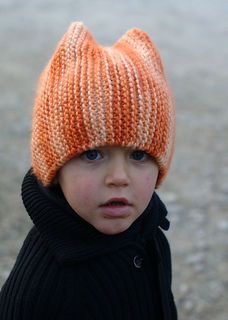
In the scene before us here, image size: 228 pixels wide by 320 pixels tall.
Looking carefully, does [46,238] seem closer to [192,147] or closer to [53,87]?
[53,87]

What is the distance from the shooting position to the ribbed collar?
6.03 ft

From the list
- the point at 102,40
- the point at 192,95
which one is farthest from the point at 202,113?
the point at 102,40

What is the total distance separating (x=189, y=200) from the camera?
4754 mm

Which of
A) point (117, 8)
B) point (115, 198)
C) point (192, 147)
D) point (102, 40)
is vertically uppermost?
point (117, 8)

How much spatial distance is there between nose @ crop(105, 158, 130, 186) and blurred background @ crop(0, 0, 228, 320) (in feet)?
6.62

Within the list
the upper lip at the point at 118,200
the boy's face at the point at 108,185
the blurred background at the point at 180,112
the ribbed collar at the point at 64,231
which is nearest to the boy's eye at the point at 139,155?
the boy's face at the point at 108,185

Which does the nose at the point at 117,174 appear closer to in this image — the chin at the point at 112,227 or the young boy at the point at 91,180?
the young boy at the point at 91,180

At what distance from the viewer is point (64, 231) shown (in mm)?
1868

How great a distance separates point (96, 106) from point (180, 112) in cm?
495

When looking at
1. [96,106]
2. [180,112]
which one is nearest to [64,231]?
[96,106]

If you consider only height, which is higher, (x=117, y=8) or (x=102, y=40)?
(x=117, y=8)

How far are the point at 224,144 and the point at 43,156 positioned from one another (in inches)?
165

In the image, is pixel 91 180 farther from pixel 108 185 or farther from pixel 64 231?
pixel 64 231

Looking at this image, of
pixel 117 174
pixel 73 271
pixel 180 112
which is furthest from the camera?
pixel 180 112
